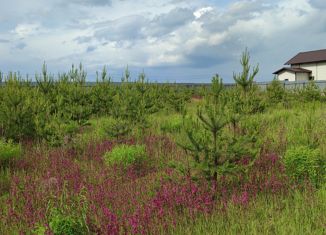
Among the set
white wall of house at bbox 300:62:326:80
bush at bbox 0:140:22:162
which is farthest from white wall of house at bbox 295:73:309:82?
bush at bbox 0:140:22:162

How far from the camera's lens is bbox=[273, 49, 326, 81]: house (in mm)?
54544

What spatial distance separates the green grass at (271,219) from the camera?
4.51m

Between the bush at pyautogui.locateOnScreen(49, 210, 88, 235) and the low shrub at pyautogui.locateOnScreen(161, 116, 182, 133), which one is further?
the low shrub at pyautogui.locateOnScreen(161, 116, 182, 133)

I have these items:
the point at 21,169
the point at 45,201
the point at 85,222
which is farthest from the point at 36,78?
the point at 85,222

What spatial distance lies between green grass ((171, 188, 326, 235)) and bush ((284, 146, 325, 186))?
880mm

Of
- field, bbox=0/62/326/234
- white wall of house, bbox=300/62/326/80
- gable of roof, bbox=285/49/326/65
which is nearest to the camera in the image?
field, bbox=0/62/326/234

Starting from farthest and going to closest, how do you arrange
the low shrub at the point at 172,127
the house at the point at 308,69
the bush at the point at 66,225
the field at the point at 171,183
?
1. the house at the point at 308,69
2. the low shrub at the point at 172,127
3. the field at the point at 171,183
4. the bush at the point at 66,225

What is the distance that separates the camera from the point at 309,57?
2270 inches

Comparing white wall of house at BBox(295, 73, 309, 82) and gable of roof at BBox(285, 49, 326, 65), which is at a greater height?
gable of roof at BBox(285, 49, 326, 65)

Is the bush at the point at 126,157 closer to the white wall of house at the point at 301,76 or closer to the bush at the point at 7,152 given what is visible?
the bush at the point at 7,152

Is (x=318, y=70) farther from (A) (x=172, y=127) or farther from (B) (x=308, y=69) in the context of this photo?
(A) (x=172, y=127)

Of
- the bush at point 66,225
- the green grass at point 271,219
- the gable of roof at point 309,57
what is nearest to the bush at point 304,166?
the green grass at point 271,219

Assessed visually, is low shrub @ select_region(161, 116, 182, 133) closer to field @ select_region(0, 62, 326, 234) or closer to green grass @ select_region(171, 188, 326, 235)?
field @ select_region(0, 62, 326, 234)

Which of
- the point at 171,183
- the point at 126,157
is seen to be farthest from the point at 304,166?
the point at 126,157
